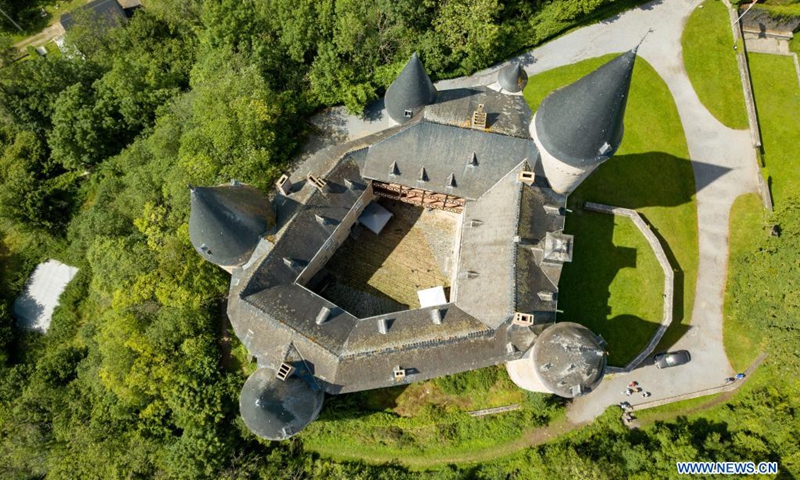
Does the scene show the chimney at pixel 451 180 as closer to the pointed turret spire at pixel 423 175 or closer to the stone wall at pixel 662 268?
the pointed turret spire at pixel 423 175

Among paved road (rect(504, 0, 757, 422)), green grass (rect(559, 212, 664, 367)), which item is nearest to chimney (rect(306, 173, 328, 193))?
green grass (rect(559, 212, 664, 367))

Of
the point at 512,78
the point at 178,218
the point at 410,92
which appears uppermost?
the point at 410,92

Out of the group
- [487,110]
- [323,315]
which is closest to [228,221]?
[323,315]

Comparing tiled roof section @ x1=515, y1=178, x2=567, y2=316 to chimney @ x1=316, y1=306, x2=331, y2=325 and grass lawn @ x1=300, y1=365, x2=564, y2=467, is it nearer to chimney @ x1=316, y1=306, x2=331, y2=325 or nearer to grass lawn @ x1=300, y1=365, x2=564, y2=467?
grass lawn @ x1=300, y1=365, x2=564, y2=467

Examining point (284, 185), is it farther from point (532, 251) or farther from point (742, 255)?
point (742, 255)

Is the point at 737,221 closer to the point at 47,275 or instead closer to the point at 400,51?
the point at 400,51
